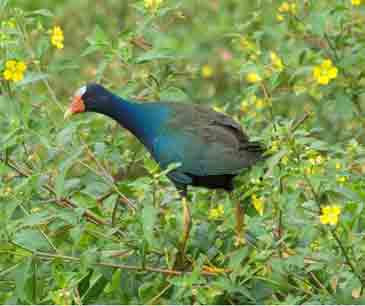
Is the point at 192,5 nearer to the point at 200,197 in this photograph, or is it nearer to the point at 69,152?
the point at 200,197

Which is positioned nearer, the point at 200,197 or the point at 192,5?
the point at 200,197

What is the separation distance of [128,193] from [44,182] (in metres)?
0.29

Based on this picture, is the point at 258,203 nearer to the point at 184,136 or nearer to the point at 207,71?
the point at 184,136

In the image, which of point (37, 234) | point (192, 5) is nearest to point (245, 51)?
point (37, 234)

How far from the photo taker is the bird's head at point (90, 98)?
4739 mm

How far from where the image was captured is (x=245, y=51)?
4.94 meters

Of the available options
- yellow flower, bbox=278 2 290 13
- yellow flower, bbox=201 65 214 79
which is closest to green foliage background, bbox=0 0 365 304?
yellow flower, bbox=278 2 290 13

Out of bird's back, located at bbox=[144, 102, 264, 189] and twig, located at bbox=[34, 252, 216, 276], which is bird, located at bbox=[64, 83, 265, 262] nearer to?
bird's back, located at bbox=[144, 102, 264, 189]

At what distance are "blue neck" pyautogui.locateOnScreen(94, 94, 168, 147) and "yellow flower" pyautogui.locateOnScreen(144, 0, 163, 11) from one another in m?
0.40

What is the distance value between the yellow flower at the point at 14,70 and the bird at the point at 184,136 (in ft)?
1.54

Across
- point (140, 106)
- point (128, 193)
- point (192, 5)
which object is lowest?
point (128, 193)

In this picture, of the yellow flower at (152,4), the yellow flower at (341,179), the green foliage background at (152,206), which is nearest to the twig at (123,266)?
the green foliage background at (152,206)

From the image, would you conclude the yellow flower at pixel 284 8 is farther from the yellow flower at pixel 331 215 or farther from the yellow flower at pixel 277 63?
the yellow flower at pixel 331 215

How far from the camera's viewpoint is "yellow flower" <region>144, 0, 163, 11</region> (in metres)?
4.53
